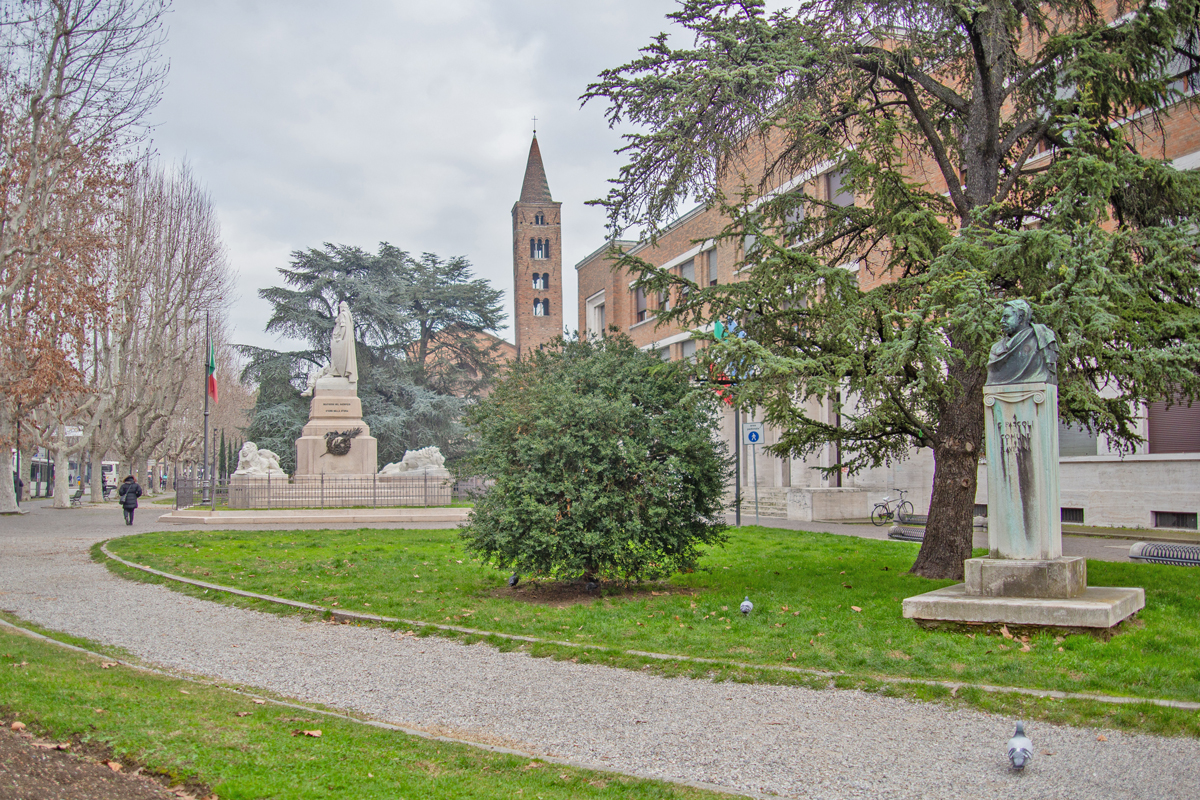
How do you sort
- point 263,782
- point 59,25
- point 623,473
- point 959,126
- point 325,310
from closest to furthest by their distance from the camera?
point 263,782, point 623,473, point 959,126, point 59,25, point 325,310

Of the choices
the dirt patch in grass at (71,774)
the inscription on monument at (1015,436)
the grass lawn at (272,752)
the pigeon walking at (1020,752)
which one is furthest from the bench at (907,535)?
the dirt patch in grass at (71,774)

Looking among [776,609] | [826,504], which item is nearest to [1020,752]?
[776,609]

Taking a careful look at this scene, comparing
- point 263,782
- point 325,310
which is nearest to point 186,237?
point 325,310

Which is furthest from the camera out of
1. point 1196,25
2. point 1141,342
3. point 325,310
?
point 325,310

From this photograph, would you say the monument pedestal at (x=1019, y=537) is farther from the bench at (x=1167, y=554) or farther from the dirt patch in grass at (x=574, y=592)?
the bench at (x=1167, y=554)

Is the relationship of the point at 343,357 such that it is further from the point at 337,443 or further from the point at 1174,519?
the point at 1174,519

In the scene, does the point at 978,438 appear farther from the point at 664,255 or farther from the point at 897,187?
the point at 664,255

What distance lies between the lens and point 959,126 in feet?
44.1

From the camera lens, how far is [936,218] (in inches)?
445

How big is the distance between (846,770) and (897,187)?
830cm

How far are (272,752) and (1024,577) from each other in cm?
628

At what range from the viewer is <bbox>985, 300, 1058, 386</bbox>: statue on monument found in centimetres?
810

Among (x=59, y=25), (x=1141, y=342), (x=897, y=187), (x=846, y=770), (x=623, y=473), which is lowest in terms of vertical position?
(x=846, y=770)

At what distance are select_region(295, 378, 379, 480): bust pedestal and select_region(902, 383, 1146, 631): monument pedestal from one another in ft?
78.8
